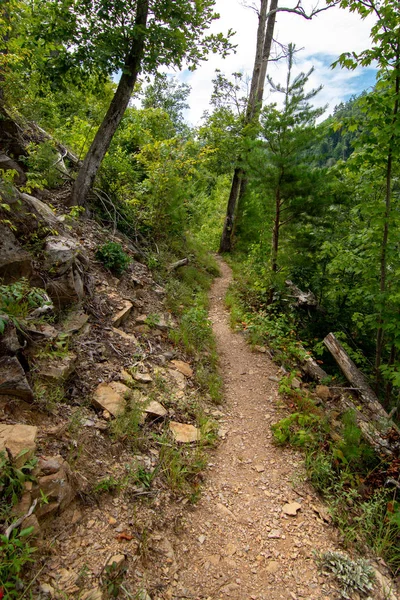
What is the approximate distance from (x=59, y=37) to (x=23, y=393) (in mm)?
6086

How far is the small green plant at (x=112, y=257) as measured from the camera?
5953mm

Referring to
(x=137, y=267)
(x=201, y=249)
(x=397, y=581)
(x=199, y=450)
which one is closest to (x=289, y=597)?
(x=397, y=581)

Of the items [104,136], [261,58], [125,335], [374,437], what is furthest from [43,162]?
[261,58]

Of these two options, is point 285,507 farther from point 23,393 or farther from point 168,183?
point 168,183

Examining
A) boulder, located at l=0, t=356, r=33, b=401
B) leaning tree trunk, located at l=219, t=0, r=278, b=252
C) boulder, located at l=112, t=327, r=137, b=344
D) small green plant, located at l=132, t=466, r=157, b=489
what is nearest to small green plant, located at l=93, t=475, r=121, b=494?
small green plant, located at l=132, t=466, r=157, b=489

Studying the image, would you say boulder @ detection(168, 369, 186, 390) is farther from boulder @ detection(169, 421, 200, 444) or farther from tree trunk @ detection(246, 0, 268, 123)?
tree trunk @ detection(246, 0, 268, 123)

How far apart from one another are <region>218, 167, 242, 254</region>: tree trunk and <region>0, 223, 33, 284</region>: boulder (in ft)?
34.9

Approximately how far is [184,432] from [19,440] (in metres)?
2.00

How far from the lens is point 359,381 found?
569 cm

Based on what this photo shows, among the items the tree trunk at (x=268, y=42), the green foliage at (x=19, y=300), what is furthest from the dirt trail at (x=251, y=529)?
the tree trunk at (x=268, y=42)

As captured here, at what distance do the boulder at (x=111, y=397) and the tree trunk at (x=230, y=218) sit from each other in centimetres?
1071

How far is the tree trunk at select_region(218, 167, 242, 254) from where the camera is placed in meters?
13.2

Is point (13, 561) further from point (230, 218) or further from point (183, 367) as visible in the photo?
point (230, 218)

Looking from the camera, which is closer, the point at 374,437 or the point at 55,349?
the point at 55,349
